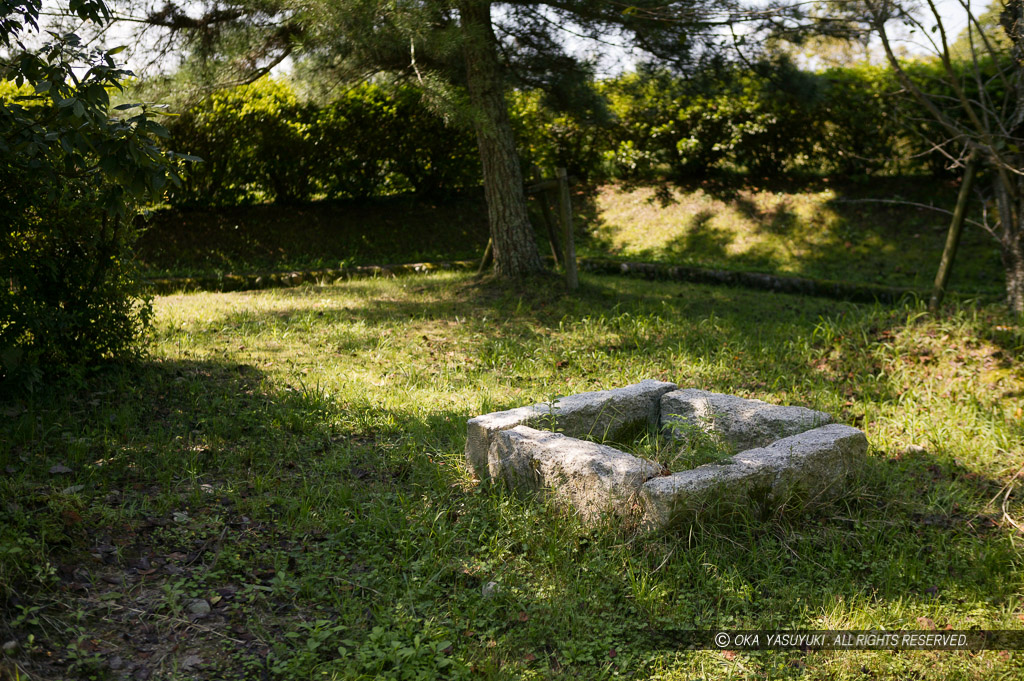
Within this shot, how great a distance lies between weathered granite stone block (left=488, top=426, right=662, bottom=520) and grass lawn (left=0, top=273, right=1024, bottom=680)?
0.12 meters

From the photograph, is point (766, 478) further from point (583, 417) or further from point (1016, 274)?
point (1016, 274)

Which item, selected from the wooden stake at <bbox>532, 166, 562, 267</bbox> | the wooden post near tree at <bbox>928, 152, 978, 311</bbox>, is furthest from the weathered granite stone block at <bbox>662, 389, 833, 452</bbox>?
the wooden stake at <bbox>532, 166, 562, 267</bbox>

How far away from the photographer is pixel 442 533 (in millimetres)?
3336

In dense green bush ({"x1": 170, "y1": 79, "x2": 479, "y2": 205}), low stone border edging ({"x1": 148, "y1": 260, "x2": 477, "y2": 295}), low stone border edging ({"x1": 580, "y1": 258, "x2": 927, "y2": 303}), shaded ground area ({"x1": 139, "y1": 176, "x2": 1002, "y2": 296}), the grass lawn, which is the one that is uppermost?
dense green bush ({"x1": 170, "y1": 79, "x2": 479, "y2": 205})

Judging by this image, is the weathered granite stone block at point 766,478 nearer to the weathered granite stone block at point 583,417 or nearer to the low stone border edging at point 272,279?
the weathered granite stone block at point 583,417

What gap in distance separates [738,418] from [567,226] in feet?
13.7

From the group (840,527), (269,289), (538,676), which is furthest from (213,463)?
(269,289)

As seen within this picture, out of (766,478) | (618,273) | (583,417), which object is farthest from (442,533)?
(618,273)

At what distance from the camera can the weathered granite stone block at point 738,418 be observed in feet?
12.8

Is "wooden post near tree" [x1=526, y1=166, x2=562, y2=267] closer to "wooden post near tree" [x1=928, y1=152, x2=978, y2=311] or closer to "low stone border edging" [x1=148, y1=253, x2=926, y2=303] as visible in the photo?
"low stone border edging" [x1=148, y1=253, x2=926, y2=303]

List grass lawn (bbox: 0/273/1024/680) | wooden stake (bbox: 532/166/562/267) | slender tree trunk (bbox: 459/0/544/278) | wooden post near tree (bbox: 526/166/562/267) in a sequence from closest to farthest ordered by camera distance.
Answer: grass lawn (bbox: 0/273/1024/680), slender tree trunk (bbox: 459/0/544/278), wooden post near tree (bbox: 526/166/562/267), wooden stake (bbox: 532/166/562/267)

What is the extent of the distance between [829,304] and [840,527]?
535 cm

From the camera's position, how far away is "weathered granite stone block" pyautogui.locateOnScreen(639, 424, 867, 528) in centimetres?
313

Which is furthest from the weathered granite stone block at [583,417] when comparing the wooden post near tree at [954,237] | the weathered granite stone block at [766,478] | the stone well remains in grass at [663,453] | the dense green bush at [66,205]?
the wooden post near tree at [954,237]
